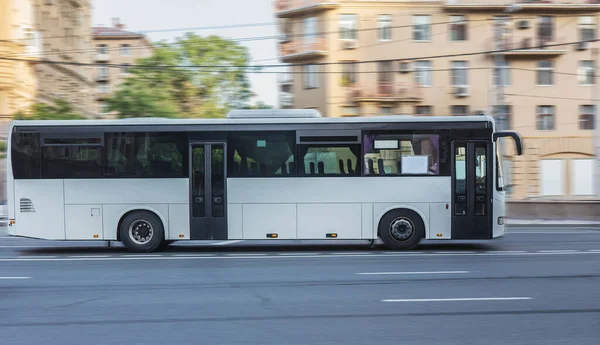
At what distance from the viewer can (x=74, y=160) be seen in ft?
53.0

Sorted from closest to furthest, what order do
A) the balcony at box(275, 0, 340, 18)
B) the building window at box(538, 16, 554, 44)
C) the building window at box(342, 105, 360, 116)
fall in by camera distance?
the building window at box(342, 105, 360, 116) → the balcony at box(275, 0, 340, 18) → the building window at box(538, 16, 554, 44)

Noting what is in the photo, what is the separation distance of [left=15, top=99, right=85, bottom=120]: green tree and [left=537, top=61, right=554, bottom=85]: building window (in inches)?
1005

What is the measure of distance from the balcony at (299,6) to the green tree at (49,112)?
13.5 m

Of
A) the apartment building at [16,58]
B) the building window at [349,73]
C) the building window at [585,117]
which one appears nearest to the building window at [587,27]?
the building window at [585,117]

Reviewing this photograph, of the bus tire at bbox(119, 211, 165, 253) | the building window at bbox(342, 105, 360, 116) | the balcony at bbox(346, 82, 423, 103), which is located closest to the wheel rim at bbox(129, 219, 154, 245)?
the bus tire at bbox(119, 211, 165, 253)

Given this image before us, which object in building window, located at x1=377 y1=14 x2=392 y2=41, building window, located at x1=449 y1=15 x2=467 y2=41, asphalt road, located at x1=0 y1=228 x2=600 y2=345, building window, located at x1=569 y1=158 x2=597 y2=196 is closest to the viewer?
asphalt road, located at x1=0 y1=228 x2=600 y2=345

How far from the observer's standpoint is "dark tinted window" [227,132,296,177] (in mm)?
16078

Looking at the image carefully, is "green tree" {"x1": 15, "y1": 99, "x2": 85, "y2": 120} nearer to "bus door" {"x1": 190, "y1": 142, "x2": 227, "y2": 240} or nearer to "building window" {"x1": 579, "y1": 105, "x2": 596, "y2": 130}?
"bus door" {"x1": 190, "y1": 142, "x2": 227, "y2": 240}

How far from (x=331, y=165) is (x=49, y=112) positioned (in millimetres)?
24317

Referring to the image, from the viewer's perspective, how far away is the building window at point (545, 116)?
1794 inches

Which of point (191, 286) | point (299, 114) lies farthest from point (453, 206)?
point (191, 286)

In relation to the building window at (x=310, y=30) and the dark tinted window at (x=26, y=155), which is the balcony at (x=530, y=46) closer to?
the building window at (x=310, y=30)

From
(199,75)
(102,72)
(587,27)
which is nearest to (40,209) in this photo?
(587,27)

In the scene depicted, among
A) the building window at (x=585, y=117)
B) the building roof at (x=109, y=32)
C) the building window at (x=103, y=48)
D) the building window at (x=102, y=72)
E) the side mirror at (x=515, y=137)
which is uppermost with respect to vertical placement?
the building roof at (x=109, y=32)
